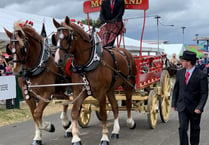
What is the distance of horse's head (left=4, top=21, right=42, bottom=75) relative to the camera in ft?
17.0

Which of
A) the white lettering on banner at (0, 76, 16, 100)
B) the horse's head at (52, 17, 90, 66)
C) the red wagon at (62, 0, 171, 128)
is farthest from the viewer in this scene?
the white lettering on banner at (0, 76, 16, 100)

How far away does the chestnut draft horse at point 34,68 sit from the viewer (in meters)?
5.30

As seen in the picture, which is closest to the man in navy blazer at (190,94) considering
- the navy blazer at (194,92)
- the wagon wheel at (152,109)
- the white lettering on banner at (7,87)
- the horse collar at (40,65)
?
the navy blazer at (194,92)

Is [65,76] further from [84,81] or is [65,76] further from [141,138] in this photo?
[141,138]

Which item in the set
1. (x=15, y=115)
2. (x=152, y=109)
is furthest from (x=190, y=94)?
(x=15, y=115)

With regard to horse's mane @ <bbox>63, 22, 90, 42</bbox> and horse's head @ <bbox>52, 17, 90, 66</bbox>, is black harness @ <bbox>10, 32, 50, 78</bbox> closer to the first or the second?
horse's head @ <bbox>52, 17, 90, 66</bbox>

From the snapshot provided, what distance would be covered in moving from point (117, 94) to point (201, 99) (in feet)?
10.9

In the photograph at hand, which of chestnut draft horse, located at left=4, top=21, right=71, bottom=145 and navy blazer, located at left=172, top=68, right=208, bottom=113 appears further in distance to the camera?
chestnut draft horse, located at left=4, top=21, right=71, bottom=145

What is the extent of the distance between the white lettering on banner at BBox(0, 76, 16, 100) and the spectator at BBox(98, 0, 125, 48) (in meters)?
4.13

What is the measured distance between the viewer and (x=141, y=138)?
6.15m

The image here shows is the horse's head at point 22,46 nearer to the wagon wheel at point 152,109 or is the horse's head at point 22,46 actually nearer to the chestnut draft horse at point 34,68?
the chestnut draft horse at point 34,68

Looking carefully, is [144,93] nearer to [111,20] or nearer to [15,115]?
[111,20]

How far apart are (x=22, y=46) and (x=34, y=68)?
510 mm

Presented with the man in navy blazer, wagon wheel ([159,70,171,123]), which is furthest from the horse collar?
wagon wheel ([159,70,171,123])
